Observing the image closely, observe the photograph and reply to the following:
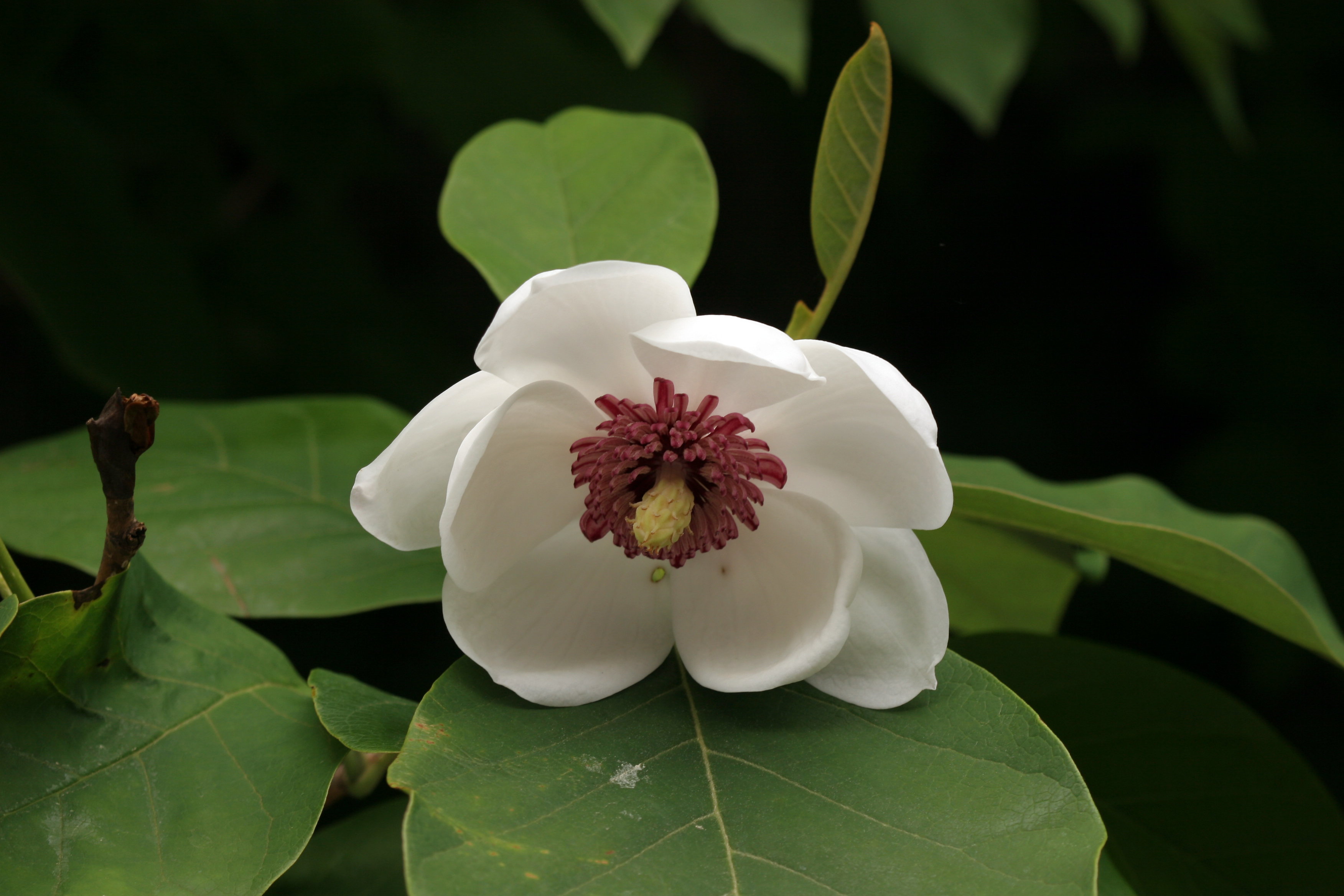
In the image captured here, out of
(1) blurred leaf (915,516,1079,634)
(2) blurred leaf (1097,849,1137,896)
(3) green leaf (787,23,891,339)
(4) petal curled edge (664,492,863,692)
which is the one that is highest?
(3) green leaf (787,23,891,339)

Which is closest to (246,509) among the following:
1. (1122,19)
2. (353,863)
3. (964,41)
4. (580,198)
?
(353,863)

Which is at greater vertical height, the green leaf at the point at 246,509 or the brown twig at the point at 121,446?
the brown twig at the point at 121,446

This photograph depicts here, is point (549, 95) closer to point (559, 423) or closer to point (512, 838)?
point (559, 423)

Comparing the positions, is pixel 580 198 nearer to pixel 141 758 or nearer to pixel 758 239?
pixel 141 758

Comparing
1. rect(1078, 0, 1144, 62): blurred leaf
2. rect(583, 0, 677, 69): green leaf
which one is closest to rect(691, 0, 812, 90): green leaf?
rect(583, 0, 677, 69): green leaf

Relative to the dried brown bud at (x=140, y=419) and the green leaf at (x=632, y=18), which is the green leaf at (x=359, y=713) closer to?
the dried brown bud at (x=140, y=419)

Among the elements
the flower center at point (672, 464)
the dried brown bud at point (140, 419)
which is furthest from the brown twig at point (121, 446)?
the flower center at point (672, 464)

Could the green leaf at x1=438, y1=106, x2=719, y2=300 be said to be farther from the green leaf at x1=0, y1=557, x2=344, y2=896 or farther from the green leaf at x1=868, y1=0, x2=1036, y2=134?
the green leaf at x1=868, y1=0, x2=1036, y2=134
